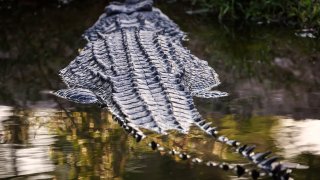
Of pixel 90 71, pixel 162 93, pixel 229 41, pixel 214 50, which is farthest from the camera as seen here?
pixel 229 41

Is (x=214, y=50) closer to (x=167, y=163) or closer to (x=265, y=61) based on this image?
(x=265, y=61)

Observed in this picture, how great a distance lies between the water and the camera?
3.44 metres

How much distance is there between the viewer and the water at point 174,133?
11.3ft

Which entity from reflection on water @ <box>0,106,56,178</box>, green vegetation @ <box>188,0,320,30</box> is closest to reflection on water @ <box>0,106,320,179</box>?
reflection on water @ <box>0,106,56,178</box>

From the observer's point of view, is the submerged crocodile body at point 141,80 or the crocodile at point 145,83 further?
the submerged crocodile body at point 141,80

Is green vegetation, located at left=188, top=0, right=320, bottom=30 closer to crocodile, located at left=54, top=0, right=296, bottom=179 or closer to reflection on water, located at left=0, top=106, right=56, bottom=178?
crocodile, located at left=54, top=0, right=296, bottom=179

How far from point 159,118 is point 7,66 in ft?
9.67

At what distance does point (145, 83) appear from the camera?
4570 millimetres

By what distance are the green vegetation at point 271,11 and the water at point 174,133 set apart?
0.83 ft

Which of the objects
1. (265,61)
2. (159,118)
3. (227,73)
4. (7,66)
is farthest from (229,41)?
(159,118)

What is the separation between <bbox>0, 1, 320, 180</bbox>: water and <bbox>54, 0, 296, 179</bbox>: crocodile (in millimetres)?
98

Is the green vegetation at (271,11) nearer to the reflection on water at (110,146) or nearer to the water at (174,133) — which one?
the water at (174,133)

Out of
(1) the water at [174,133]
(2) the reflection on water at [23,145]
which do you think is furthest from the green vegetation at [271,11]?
(2) the reflection on water at [23,145]

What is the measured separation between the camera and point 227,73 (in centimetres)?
581
